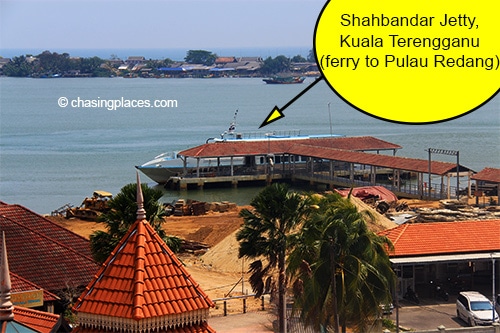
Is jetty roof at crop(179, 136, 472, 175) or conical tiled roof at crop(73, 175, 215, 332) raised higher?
conical tiled roof at crop(73, 175, 215, 332)

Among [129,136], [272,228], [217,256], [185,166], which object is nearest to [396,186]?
[185,166]

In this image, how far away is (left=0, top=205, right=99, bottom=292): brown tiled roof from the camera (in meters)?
26.4

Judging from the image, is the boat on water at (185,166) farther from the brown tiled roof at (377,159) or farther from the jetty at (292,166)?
the brown tiled roof at (377,159)

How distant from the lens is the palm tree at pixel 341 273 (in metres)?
22.1

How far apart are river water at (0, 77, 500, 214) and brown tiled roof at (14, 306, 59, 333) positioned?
4805cm

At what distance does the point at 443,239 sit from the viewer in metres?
30.6

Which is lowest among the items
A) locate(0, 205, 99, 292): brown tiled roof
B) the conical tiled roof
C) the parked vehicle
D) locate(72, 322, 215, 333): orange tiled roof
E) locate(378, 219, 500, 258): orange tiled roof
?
the parked vehicle

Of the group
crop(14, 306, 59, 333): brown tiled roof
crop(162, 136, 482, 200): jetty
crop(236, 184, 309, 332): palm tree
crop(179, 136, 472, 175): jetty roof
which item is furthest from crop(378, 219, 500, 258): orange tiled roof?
crop(162, 136, 482, 200): jetty

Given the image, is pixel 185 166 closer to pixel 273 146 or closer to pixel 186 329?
pixel 273 146

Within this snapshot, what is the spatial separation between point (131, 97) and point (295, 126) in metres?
66.9

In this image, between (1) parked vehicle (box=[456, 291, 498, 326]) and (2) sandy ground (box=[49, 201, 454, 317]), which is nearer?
(1) parked vehicle (box=[456, 291, 498, 326])

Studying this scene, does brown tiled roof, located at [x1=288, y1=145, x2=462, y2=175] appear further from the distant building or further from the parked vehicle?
the distant building

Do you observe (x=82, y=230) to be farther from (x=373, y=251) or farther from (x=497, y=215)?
(x=373, y=251)

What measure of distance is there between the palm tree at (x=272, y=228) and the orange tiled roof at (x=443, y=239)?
5.71 metres
